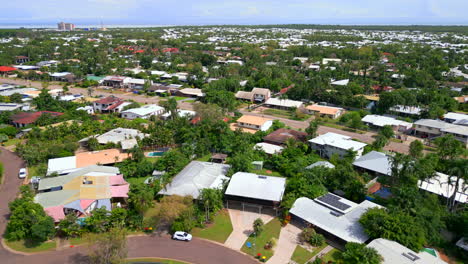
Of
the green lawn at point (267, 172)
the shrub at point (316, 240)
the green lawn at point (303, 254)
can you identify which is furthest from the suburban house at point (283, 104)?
the green lawn at point (303, 254)

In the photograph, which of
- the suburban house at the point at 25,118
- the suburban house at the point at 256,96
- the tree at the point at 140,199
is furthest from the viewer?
the suburban house at the point at 256,96

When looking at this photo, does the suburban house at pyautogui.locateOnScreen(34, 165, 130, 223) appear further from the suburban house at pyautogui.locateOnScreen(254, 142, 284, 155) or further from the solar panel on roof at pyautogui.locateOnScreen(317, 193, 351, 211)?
the solar panel on roof at pyautogui.locateOnScreen(317, 193, 351, 211)

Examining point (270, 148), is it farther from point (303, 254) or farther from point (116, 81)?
point (116, 81)

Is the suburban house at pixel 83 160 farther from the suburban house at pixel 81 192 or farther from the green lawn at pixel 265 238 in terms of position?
Result: the green lawn at pixel 265 238

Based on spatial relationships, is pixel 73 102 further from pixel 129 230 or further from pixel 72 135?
pixel 129 230

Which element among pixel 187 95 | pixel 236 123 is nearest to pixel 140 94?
pixel 187 95

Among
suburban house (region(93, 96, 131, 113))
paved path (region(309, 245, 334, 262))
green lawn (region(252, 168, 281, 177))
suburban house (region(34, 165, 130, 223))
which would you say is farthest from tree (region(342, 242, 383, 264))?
suburban house (region(93, 96, 131, 113))
